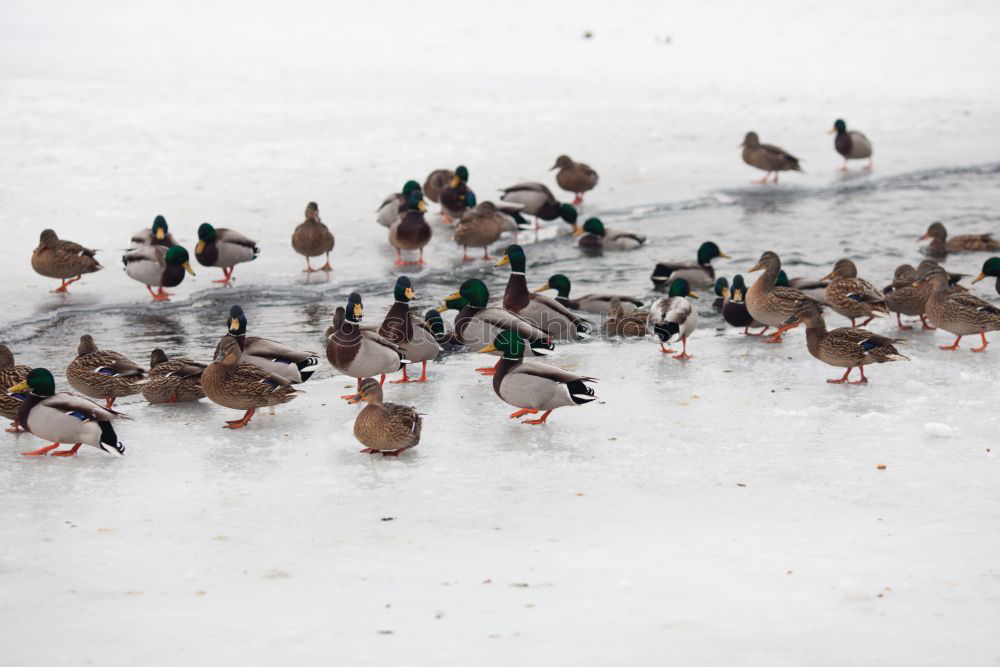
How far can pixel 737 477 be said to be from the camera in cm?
599

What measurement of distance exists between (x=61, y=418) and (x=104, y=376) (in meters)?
0.99

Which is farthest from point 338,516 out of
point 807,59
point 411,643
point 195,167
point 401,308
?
point 807,59

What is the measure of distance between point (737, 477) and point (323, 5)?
1012 inches

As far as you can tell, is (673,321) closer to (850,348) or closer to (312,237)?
(850,348)

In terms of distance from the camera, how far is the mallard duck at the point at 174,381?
23.7 feet

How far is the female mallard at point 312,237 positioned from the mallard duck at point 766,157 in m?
6.62

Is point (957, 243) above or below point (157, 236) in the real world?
below

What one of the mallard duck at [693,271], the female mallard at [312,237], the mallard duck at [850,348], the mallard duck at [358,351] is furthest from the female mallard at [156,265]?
the mallard duck at [850,348]

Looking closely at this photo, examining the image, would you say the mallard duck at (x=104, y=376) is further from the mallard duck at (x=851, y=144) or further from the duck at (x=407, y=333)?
the mallard duck at (x=851, y=144)

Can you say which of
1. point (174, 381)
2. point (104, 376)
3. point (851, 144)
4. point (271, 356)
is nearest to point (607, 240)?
point (851, 144)

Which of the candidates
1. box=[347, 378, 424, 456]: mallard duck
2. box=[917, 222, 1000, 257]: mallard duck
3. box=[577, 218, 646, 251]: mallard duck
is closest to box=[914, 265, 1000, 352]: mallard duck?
box=[917, 222, 1000, 257]: mallard duck

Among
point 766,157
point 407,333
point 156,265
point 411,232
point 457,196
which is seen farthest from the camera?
point 766,157

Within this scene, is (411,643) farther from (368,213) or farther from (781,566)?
(368,213)

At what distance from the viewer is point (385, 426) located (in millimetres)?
6266
